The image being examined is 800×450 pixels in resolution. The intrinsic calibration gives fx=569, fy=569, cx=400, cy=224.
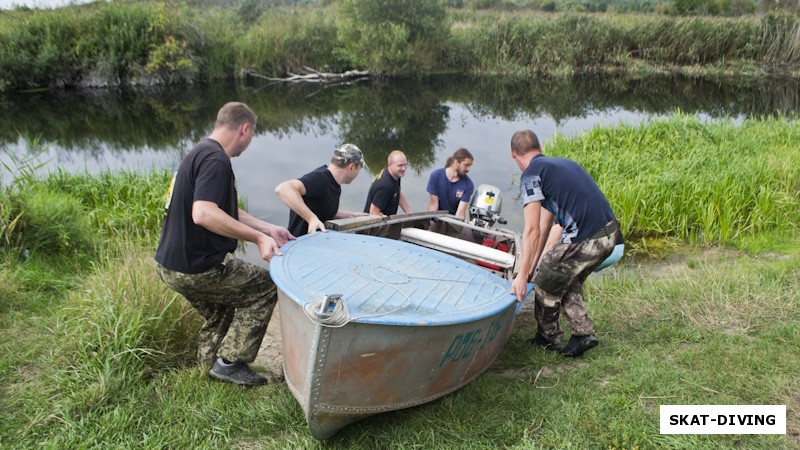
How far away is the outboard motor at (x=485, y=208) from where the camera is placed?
6961 millimetres

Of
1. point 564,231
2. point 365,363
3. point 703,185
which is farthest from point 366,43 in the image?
point 365,363

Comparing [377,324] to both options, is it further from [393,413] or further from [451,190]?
[451,190]

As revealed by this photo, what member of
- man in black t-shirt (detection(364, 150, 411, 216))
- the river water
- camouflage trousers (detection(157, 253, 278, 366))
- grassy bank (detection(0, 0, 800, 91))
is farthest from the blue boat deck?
grassy bank (detection(0, 0, 800, 91))

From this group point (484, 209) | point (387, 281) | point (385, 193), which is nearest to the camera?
point (387, 281)

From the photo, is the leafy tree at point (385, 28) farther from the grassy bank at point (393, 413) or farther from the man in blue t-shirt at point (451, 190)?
the grassy bank at point (393, 413)

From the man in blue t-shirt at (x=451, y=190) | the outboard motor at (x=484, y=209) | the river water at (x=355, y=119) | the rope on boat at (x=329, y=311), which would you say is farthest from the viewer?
the river water at (x=355, y=119)

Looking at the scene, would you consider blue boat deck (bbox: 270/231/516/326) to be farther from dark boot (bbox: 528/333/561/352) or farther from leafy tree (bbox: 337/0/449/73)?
leafy tree (bbox: 337/0/449/73)

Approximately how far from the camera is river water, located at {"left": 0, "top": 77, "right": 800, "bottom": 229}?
12781mm

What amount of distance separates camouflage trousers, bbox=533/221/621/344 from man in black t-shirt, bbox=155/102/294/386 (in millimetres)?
2130

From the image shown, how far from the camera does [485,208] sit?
6.97m

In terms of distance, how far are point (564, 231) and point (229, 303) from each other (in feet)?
8.57

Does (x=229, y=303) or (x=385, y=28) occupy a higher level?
(x=385, y=28)

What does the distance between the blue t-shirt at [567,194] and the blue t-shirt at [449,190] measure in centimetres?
297

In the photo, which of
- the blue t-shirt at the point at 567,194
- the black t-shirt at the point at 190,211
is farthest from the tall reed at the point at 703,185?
the black t-shirt at the point at 190,211
